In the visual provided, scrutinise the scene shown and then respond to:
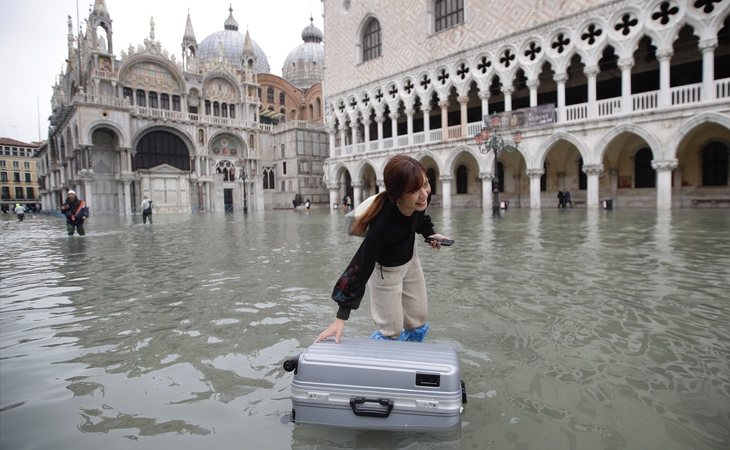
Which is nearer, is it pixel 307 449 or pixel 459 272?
pixel 307 449

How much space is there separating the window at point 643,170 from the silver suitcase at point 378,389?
2459cm

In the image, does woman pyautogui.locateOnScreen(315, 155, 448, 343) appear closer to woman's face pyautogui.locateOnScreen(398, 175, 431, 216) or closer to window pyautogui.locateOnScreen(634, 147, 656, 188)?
woman's face pyautogui.locateOnScreen(398, 175, 431, 216)

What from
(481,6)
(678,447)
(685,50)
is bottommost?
(678,447)

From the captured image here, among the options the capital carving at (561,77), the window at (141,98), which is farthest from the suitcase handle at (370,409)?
the window at (141,98)

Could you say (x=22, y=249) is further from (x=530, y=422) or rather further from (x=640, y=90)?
(x=640, y=90)

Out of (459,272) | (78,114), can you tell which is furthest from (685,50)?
(78,114)

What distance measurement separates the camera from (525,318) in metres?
4.07

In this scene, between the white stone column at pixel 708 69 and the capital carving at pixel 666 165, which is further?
the capital carving at pixel 666 165

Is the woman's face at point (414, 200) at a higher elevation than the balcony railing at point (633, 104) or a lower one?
lower

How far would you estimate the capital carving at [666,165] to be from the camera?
18.7 meters

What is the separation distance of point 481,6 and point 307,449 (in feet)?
88.8

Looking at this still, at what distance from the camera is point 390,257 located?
8.05ft

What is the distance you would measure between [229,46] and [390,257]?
62.8 metres

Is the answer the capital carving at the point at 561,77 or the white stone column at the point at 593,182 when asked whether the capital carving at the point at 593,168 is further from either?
the capital carving at the point at 561,77
